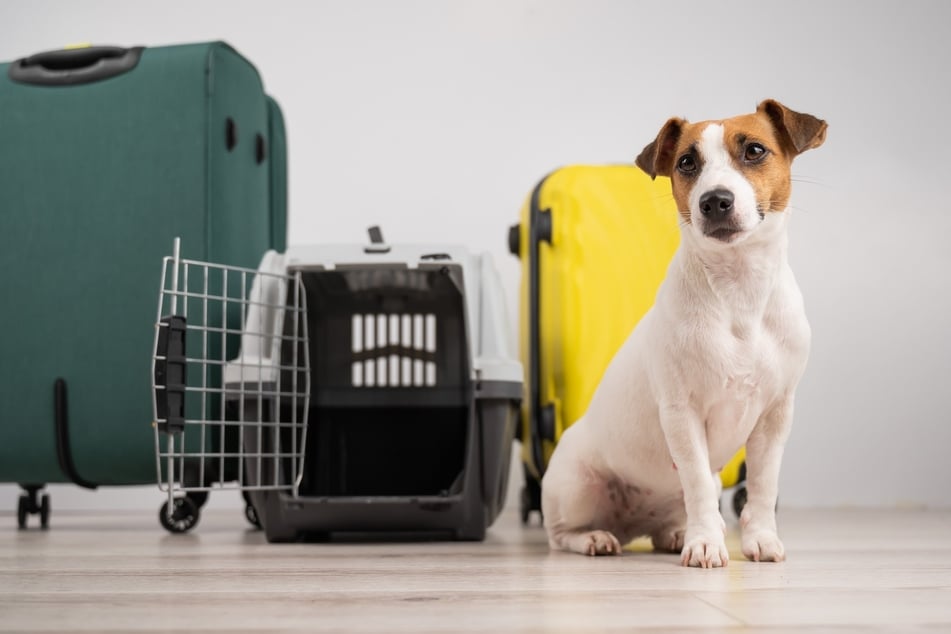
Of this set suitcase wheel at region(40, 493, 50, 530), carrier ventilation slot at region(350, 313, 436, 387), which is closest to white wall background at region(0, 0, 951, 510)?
suitcase wheel at region(40, 493, 50, 530)

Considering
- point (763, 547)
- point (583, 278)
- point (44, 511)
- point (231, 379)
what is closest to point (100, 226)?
point (231, 379)

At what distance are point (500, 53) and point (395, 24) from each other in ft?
1.26

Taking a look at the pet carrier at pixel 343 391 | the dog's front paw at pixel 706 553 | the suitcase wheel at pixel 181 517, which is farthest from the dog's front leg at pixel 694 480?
the suitcase wheel at pixel 181 517

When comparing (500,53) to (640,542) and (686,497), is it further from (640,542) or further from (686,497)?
(686,497)

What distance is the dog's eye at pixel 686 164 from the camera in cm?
156

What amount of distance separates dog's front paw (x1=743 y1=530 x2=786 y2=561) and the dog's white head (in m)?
0.49

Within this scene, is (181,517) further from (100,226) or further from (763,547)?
(763,547)

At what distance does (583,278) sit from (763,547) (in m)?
1.03

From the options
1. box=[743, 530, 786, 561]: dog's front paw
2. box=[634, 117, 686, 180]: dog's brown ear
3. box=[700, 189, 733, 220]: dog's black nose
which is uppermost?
box=[634, 117, 686, 180]: dog's brown ear

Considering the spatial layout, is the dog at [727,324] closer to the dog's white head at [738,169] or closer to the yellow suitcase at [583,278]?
the dog's white head at [738,169]

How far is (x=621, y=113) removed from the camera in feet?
10.9

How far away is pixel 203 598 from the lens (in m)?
1.19

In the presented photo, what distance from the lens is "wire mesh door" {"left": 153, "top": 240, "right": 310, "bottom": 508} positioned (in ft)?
6.24

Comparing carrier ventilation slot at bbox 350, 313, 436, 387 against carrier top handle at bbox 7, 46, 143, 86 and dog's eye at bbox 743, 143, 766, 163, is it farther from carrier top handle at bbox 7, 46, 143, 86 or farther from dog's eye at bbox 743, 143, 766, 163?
dog's eye at bbox 743, 143, 766, 163
